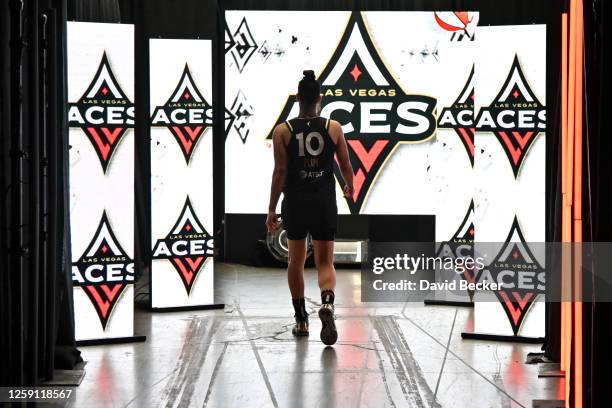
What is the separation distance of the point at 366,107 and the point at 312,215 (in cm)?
436

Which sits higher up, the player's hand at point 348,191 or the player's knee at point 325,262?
the player's hand at point 348,191

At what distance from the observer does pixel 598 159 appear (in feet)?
9.62

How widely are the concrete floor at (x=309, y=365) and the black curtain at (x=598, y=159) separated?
1173 millimetres

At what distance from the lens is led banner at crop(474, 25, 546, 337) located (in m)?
5.46

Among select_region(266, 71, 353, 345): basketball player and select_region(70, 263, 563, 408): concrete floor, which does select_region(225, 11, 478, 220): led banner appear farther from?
select_region(266, 71, 353, 345): basketball player

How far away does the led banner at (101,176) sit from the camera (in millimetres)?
5508

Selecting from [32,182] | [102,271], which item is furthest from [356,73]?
[32,182]

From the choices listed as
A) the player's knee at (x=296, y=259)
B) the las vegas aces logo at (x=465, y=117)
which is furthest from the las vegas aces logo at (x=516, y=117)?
the las vegas aces logo at (x=465, y=117)

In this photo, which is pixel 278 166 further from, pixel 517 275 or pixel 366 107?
pixel 366 107

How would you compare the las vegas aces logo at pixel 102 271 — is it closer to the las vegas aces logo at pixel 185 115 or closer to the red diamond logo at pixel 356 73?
the las vegas aces logo at pixel 185 115

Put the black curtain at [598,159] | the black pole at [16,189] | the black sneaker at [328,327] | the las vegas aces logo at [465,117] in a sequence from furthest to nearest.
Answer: the las vegas aces logo at [465,117] < the black sneaker at [328,327] < the black pole at [16,189] < the black curtain at [598,159]

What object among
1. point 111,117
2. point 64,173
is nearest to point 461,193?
point 111,117

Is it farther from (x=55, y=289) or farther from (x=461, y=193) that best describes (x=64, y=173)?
(x=461, y=193)

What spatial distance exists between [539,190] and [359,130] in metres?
4.29
